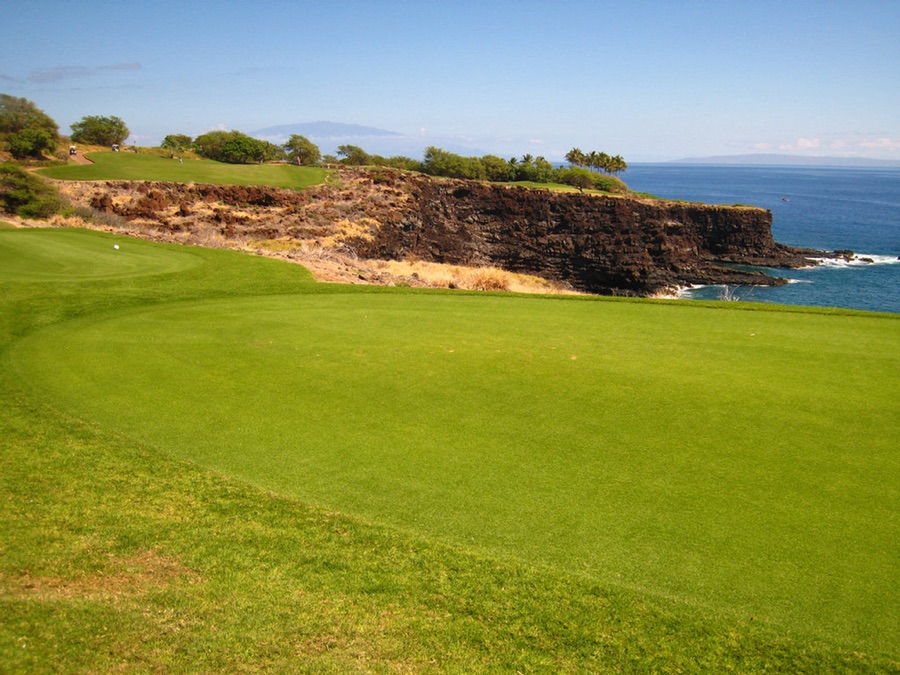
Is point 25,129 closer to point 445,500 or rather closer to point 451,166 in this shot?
point 451,166

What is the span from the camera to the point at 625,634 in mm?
4234

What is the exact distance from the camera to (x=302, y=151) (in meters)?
58.7

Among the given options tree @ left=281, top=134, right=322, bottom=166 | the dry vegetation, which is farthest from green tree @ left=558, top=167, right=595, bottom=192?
tree @ left=281, top=134, right=322, bottom=166

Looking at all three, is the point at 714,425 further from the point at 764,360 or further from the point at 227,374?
the point at 227,374

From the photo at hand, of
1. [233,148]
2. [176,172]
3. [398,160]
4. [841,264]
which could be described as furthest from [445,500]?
[398,160]

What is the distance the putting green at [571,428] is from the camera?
15.9ft

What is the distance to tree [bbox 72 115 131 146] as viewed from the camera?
4844 cm

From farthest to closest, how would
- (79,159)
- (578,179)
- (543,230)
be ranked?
(578,179)
(543,230)
(79,159)

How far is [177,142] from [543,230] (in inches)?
1373

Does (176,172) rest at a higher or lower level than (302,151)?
lower

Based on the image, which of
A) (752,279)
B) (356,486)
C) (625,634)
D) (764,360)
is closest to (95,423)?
(356,486)

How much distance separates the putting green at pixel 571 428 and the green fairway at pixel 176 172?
98.2 feet

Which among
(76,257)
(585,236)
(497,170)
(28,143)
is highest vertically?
(497,170)

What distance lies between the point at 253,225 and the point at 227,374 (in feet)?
95.9
